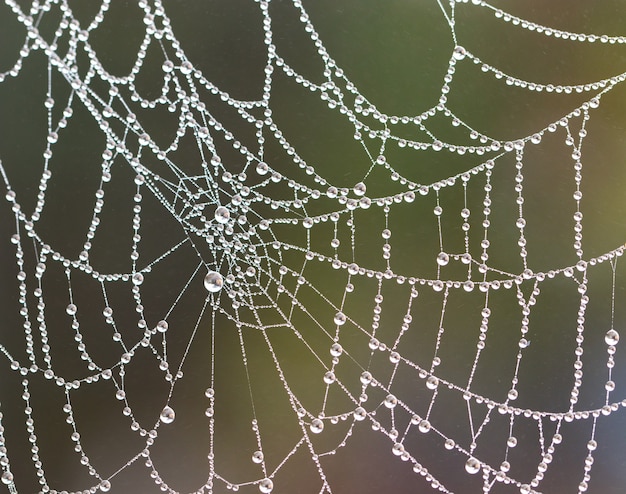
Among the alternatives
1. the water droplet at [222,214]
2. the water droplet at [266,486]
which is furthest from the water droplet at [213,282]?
the water droplet at [266,486]

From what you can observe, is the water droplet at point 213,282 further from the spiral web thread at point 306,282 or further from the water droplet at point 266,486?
the water droplet at point 266,486

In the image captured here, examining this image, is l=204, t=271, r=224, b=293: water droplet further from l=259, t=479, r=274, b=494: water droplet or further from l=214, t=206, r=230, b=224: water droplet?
l=259, t=479, r=274, b=494: water droplet

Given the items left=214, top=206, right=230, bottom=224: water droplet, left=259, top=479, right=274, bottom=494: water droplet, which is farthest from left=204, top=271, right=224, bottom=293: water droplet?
left=259, top=479, right=274, bottom=494: water droplet

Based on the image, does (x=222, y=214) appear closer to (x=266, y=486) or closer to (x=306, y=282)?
(x=306, y=282)

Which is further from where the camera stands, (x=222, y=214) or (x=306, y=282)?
(x=306, y=282)

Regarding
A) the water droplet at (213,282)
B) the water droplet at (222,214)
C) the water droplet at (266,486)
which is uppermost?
the water droplet at (222,214)

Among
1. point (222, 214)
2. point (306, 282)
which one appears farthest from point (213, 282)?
point (306, 282)

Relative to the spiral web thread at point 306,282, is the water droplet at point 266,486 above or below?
below

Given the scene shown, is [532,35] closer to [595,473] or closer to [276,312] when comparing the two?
[276,312]
